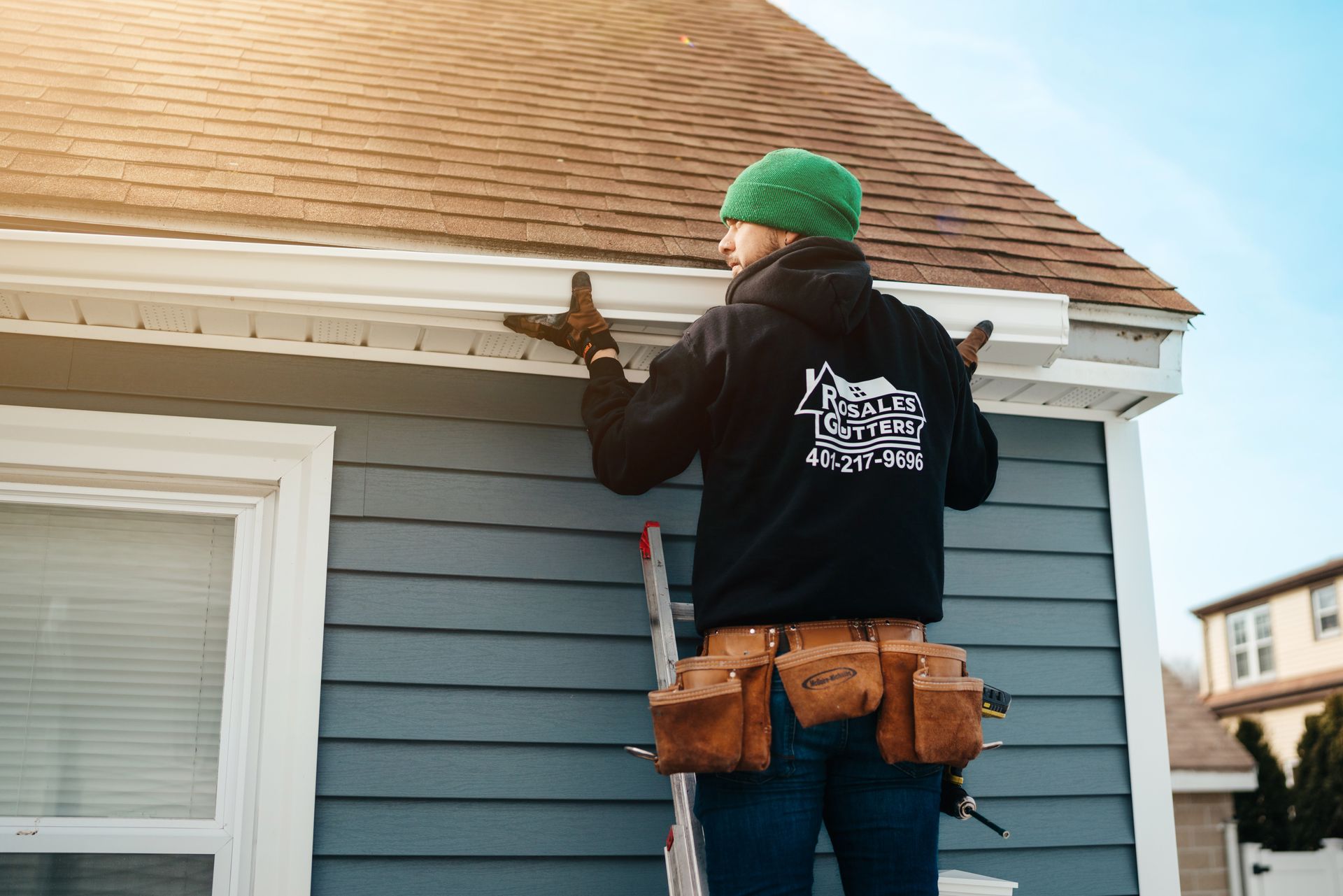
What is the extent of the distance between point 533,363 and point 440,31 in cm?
232

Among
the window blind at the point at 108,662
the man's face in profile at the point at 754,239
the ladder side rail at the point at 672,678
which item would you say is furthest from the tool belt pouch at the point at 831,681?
the window blind at the point at 108,662

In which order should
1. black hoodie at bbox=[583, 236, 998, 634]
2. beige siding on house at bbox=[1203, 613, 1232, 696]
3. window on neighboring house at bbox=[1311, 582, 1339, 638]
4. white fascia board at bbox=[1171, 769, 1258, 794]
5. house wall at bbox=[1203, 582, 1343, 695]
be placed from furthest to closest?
beige siding on house at bbox=[1203, 613, 1232, 696]
window on neighboring house at bbox=[1311, 582, 1339, 638]
house wall at bbox=[1203, 582, 1343, 695]
white fascia board at bbox=[1171, 769, 1258, 794]
black hoodie at bbox=[583, 236, 998, 634]

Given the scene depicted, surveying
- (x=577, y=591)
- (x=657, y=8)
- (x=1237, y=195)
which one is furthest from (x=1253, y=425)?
(x=577, y=591)

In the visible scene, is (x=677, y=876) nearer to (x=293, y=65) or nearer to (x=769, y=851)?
(x=769, y=851)

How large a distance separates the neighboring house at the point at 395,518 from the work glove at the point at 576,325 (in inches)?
1.8

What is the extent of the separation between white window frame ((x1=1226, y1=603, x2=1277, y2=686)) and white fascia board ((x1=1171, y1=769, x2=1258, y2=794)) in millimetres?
10308

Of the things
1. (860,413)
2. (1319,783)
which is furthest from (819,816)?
(1319,783)

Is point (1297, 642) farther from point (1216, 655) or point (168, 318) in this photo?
point (168, 318)

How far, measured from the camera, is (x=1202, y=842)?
468 inches

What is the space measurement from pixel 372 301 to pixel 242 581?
0.78 m

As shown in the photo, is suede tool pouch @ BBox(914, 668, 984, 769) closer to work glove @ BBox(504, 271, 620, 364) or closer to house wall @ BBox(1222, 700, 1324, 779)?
work glove @ BBox(504, 271, 620, 364)

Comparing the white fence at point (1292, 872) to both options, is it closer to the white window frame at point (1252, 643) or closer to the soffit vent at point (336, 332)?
the white window frame at point (1252, 643)

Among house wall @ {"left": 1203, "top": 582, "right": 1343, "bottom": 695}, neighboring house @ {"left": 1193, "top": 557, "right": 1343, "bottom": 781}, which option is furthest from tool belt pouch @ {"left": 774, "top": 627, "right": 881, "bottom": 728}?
house wall @ {"left": 1203, "top": 582, "right": 1343, "bottom": 695}

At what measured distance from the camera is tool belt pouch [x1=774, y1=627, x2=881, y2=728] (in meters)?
1.86
